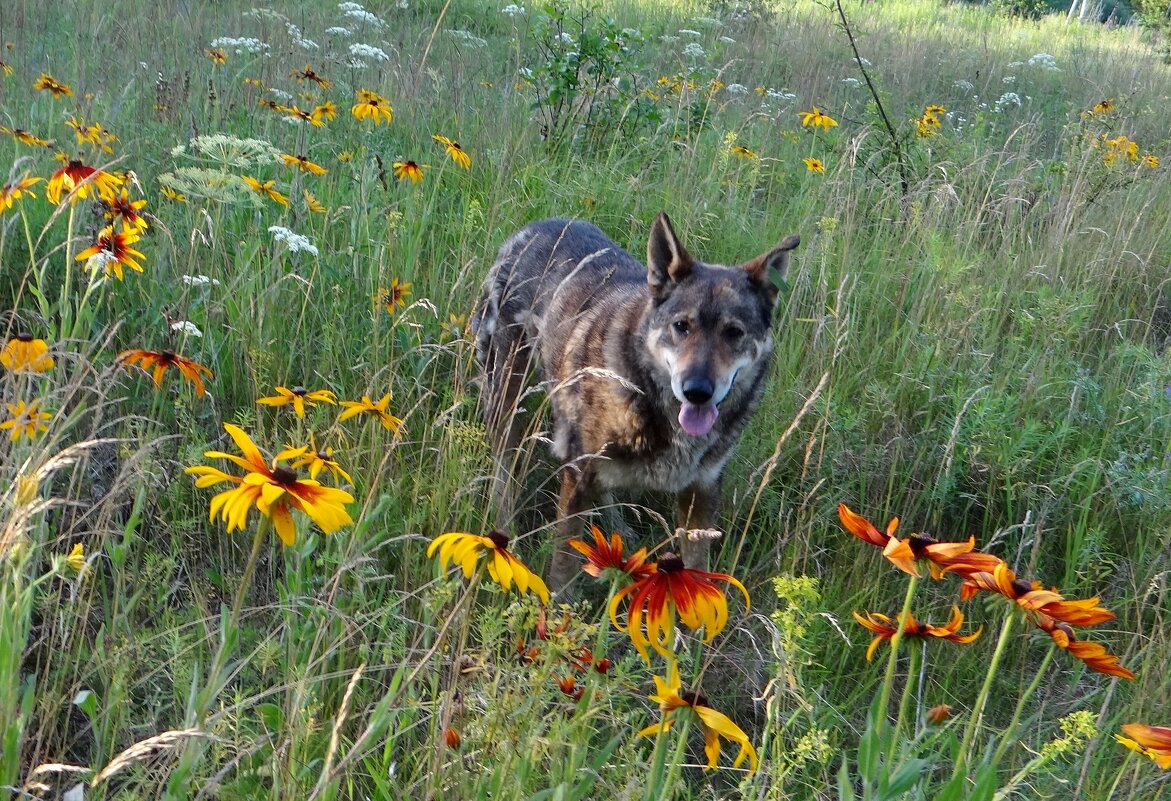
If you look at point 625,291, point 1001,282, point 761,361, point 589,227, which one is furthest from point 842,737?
point 1001,282

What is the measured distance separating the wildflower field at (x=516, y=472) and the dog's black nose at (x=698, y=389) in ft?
1.13

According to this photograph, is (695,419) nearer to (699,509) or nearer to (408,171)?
(699,509)

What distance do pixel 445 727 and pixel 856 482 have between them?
95.1 inches

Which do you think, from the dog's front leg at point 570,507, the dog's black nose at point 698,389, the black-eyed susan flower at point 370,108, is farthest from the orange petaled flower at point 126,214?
the black-eyed susan flower at point 370,108

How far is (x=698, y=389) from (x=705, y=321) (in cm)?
32

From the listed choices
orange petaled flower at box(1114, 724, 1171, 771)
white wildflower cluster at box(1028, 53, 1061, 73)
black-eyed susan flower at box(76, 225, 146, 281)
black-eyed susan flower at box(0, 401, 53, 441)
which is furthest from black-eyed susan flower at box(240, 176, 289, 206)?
white wildflower cluster at box(1028, 53, 1061, 73)

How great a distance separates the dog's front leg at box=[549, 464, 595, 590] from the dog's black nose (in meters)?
0.48

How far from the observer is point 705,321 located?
3.29 meters

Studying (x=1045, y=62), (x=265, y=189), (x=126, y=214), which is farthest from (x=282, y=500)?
(x=1045, y=62)

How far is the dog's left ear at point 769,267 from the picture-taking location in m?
3.38

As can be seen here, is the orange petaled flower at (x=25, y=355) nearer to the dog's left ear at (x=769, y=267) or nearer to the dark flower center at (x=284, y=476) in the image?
the dark flower center at (x=284, y=476)

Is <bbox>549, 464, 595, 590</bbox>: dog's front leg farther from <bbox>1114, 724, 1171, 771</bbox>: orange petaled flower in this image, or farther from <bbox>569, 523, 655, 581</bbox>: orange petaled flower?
<bbox>1114, 724, 1171, 771</bbox>: orange petaled flower

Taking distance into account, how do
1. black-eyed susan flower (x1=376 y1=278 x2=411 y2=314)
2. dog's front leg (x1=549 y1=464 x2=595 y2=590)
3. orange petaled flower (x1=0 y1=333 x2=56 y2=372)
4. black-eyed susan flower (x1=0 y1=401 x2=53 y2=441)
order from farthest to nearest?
dog's front leg (x1=549 y1=464 x2=595 y2=590) → black-eyed susan flower (x1=376 y1=278 x2=411 y2=314) → orange petaled flower (x1=0 y1=333 x2=56 y2=372) → black-eyed susan flower (x1=0 y1=401 x2=53 y2=441)

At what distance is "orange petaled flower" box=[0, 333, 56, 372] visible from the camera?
6.35 feet
